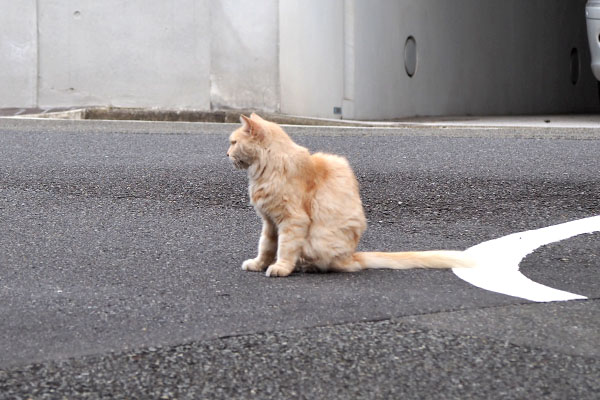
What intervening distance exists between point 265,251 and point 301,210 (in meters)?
0.31

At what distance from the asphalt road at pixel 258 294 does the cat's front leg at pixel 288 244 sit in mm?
70

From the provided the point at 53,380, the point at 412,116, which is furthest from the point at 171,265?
the point at 412,116

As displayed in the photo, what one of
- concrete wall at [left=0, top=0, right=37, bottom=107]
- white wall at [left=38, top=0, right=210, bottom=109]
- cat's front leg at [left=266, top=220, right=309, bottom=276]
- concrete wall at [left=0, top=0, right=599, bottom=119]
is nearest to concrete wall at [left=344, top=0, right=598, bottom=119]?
concrete wall at [left=0, top=0, right=599, bottom=119]

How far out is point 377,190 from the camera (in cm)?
698

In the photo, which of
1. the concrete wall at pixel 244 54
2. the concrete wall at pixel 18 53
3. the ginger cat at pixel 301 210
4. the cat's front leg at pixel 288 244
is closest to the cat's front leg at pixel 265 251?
the ginger cat at pixel 301 210

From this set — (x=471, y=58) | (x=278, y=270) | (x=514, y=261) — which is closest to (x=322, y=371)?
(x=278, y=270)

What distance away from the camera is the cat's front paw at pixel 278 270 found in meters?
4.53

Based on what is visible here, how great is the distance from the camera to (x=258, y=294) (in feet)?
13.7

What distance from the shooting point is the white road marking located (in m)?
4.34

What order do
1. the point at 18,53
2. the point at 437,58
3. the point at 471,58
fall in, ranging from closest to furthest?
the point at 18,53 → the point at 437,58 → the point at 471,58

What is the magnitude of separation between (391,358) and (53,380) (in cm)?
117

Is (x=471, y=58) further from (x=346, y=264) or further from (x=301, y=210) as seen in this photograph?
(x=301, y=210)

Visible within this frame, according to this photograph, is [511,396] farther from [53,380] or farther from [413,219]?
[413,219]

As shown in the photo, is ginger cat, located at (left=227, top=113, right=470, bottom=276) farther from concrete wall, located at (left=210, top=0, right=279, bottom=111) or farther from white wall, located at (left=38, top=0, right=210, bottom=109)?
white wall, located at (left=38, top=0, right=210, bottom=109)
